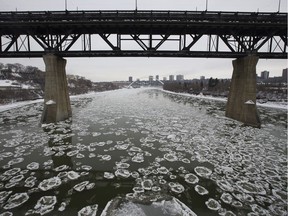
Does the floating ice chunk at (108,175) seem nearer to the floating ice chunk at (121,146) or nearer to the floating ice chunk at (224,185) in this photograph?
the floating ice chunk at (121,146)

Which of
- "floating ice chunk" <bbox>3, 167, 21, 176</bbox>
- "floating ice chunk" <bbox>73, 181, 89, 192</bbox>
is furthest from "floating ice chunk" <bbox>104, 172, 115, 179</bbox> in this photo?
"floating ice chunk" <bbox>3, 167, 21, 176</bbox>

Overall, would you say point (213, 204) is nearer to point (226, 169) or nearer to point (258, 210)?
point (258, 210)

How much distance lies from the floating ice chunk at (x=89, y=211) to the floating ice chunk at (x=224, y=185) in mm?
4182

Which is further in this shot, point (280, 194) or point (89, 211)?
point (280, 194)

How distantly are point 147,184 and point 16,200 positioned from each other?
3986 mm

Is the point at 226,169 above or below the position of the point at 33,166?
below

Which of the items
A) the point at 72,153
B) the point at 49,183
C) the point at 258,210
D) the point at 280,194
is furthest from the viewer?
the point at 72,153

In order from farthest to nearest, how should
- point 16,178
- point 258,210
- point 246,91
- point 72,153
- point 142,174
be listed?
point 246,91
point 72,153
point 142,174
point 16,178
point 258,210

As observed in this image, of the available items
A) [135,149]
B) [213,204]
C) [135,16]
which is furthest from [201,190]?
[135,16]

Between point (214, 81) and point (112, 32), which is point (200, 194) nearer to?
point (112, 32)

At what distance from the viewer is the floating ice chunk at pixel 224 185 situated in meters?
5.68

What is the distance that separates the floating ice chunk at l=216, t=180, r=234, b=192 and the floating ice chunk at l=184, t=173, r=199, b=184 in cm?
75

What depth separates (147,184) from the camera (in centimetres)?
587

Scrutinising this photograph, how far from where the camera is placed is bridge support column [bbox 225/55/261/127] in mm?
15203
